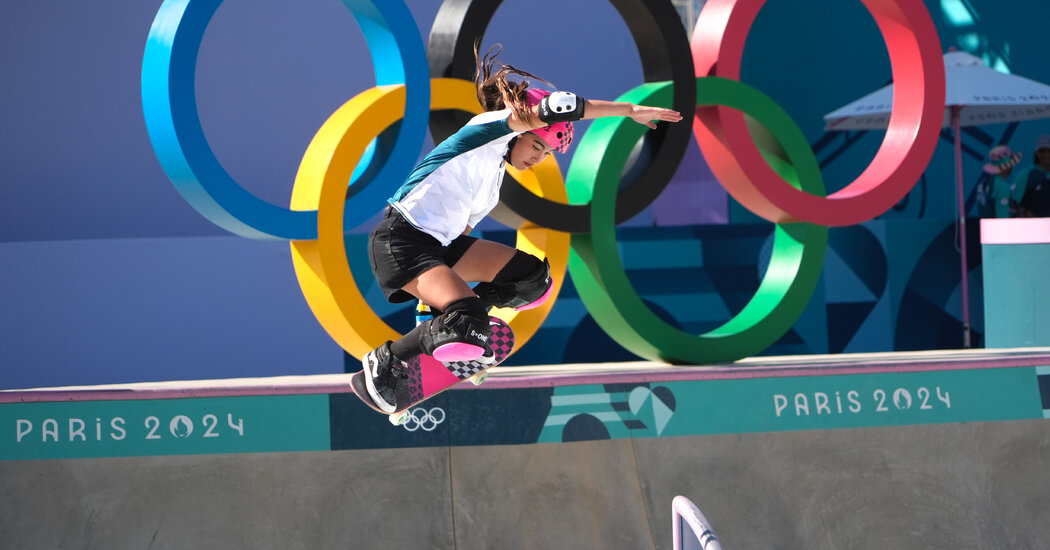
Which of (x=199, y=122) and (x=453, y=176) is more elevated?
(x=199, y=122)

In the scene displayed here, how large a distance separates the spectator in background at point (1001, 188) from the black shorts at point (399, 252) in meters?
7.20

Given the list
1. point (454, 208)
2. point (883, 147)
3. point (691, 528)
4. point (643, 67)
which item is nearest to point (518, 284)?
point (454, 208)

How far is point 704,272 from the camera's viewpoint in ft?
30.3

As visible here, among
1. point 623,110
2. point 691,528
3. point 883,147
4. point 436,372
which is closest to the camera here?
point 691,528

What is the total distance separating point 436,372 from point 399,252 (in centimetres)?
59

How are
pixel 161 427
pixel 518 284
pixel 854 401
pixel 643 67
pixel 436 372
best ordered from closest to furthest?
pixel 436 372
pixel 518 284
pixel 161 427
pixel 854 401
pixel 643 67

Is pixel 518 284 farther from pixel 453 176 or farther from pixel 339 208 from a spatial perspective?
pixel 339 208

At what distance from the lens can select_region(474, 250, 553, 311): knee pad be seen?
5.02 m

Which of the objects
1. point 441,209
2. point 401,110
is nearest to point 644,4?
point 401,110

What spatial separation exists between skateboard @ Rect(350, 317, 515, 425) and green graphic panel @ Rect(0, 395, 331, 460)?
34.2 inches

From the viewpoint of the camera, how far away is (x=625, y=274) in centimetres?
701

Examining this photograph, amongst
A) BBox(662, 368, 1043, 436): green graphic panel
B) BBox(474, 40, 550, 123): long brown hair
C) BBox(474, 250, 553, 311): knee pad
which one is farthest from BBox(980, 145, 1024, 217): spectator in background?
BBox(474, 40, 550, 123): long brown hair

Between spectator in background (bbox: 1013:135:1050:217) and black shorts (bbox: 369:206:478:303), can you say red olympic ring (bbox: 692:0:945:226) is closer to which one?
spectator in background (bbox: 1013:135:1050:217)

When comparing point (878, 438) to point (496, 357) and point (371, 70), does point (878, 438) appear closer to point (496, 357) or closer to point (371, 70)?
point (496, 357)
